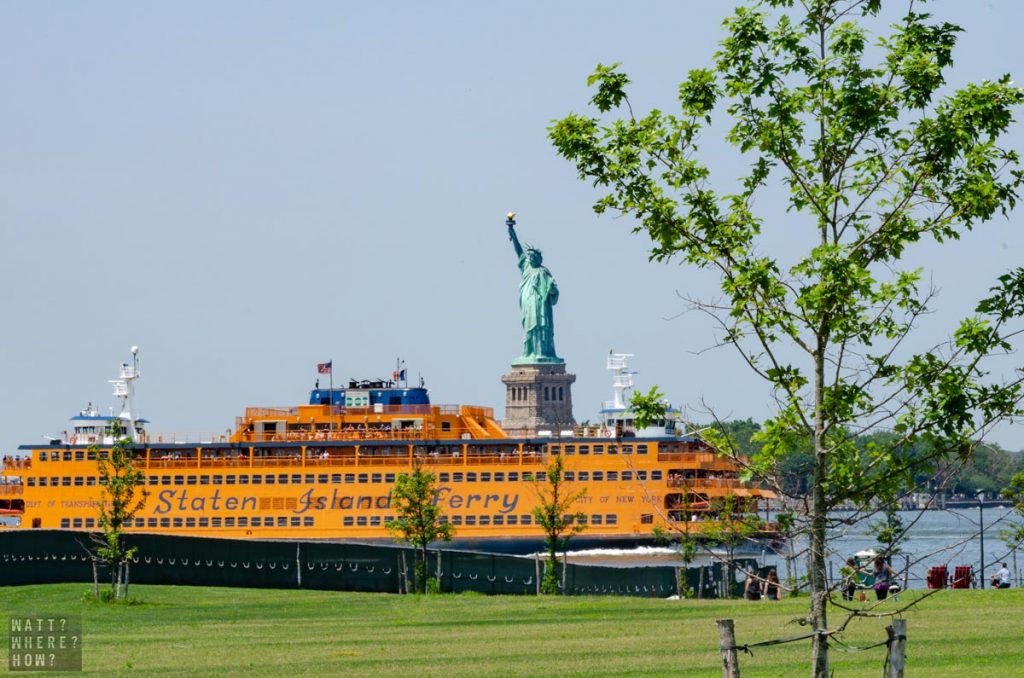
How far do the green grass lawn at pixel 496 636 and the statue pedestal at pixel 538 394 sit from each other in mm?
79531

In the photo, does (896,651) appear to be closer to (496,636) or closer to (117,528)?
(496,636)

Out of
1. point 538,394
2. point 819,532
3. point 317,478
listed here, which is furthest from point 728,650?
point 538,394

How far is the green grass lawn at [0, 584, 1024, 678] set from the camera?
23.3 meters

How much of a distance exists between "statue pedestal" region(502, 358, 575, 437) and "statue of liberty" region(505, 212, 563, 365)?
73cm

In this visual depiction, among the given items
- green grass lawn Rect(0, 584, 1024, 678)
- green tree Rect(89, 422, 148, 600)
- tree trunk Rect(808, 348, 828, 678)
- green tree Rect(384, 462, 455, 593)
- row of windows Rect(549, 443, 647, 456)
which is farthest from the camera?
row of windows Rect(549, 443, 647, 456)

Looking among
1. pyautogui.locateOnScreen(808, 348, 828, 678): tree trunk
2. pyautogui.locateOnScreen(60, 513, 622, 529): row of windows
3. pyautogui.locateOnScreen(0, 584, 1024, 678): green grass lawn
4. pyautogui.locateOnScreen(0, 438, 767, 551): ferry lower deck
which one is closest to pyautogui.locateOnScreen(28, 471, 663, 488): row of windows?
pyautogui.locateOnScreen(0, 438, 767, 551): ferry lower deck

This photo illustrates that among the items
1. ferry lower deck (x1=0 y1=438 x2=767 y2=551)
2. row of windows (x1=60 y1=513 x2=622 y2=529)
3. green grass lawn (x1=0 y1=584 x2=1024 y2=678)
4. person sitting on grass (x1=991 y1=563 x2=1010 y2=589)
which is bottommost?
green grass lawn (x1=0 y1=584 x2=1024 y2=678)

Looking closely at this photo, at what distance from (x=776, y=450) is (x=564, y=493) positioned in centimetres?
7214

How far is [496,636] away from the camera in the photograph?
2880 cm

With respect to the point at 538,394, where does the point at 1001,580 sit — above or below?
below

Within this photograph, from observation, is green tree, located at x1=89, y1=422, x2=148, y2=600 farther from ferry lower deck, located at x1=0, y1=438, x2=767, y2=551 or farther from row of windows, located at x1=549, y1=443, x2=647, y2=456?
row of windows, located at x1=549, y1=443, x2=647, y2=456

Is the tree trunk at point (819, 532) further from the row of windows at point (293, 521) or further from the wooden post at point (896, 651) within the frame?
the row of windows at point (293, 521)

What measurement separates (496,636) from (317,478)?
212 feet

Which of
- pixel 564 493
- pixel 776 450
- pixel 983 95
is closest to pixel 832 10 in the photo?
pixel 983 95
